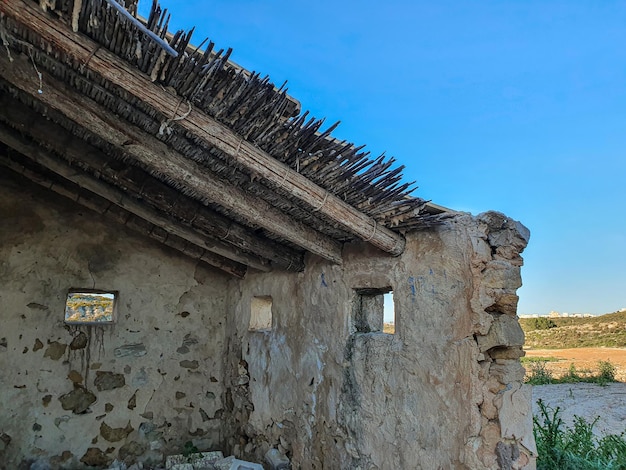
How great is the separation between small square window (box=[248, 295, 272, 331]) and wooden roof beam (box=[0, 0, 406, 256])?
1.78 m

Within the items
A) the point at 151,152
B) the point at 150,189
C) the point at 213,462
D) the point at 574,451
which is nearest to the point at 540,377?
the point at 574,451

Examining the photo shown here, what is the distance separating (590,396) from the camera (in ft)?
23.2

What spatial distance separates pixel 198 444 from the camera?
419 centimetres

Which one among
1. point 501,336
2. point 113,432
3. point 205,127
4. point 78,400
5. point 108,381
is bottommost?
point 113,432

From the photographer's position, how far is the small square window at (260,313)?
4.13 meters

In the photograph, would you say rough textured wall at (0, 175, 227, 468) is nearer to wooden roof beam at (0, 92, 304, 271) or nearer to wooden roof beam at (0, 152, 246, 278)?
wooden roof beam at (0, 152, 246, 278)

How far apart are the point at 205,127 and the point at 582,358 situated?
38.4ft

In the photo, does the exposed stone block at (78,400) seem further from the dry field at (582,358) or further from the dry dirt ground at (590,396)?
the dry field at (582,358)

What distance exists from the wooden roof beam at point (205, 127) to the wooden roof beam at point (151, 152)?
40cm

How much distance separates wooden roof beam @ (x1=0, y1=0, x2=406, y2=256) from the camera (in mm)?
1496

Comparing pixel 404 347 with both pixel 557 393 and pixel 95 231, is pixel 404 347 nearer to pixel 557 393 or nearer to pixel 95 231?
pixel 95 231

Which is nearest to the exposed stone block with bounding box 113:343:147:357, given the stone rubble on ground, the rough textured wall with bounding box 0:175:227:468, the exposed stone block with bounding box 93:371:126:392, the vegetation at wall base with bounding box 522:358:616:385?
the rough textured wall with bounding box 0:175:227:468

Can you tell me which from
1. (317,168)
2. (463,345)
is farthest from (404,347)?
(317,168)

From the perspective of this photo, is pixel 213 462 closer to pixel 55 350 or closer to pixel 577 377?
pixel 55 350
